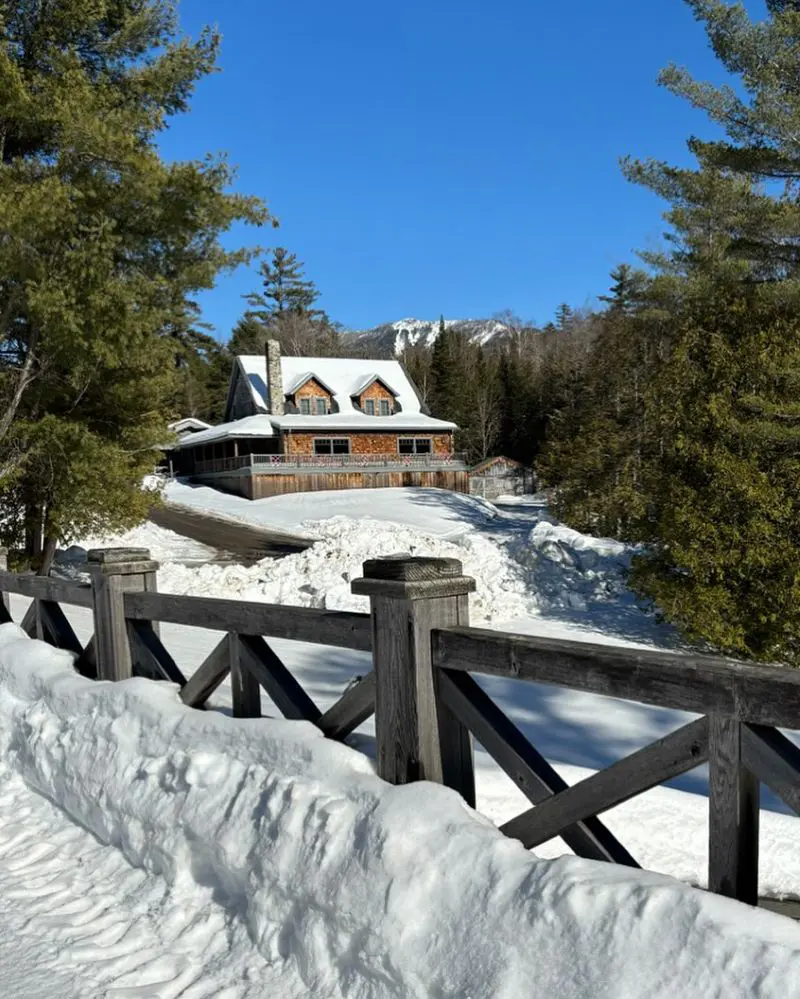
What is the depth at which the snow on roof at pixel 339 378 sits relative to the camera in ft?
155

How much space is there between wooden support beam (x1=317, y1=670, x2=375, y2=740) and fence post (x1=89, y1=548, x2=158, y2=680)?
191 cm

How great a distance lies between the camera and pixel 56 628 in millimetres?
5957

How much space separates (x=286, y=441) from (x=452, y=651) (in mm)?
41536

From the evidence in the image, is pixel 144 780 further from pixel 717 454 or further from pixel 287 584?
pixel 287 584

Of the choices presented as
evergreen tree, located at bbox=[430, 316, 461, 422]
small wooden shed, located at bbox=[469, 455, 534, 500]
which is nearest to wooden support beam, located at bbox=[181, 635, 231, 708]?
small wooden shed, located at bbox=[469, 455, 534, 500]

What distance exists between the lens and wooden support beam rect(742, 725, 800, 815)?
6.90ft

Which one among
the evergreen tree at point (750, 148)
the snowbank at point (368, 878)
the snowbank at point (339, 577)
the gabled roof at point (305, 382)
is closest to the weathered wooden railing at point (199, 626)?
the snowbank at point (368, 878)

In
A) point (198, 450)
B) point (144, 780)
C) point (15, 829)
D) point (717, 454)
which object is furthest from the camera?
point (198, 450)

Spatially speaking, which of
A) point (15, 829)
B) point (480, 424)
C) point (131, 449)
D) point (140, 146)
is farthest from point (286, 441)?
point (15, 829)

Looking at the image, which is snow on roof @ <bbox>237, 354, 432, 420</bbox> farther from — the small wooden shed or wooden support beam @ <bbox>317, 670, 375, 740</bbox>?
wooden support beam @ <bbox>317, 670, 375, 740</bbox>

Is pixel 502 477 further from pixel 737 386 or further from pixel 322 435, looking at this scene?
pixel 737 386

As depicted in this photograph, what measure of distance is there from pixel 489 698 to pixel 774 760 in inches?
46.4

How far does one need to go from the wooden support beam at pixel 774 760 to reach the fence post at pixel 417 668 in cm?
120

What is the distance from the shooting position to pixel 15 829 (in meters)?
4.26
